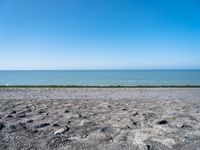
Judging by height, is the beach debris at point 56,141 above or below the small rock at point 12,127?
below

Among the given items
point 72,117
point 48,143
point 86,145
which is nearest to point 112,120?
point 72,117

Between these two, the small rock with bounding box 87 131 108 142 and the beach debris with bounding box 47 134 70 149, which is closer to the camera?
the beach debris with bounding box 47 134 70 149

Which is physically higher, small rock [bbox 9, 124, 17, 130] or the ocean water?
small rock [bbox 9, 124, 17, 130]

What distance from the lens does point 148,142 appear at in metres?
2.70

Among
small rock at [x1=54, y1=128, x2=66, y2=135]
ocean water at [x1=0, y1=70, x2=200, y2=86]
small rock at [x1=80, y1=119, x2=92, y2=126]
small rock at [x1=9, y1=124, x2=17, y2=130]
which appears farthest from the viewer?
ocean water at [x1=0, y1=70, x2=200, y2=86]

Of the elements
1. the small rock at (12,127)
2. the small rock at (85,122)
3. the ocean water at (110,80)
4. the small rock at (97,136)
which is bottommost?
the ocean water at (110,80)

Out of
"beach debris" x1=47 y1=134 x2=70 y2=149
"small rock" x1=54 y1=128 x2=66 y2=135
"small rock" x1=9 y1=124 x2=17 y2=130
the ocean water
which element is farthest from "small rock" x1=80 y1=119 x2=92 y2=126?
the ocean water

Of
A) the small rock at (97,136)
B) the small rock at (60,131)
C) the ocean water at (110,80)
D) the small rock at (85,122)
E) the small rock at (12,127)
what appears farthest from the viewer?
the ocean water at (110,80)

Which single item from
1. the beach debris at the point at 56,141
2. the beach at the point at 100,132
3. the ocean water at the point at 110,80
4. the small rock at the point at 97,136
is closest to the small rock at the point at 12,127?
the beach at the point at 100,132

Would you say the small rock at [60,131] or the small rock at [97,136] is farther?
the small rock at [60,131]

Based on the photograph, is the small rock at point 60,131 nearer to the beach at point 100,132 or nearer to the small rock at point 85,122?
the beach at point 100,132

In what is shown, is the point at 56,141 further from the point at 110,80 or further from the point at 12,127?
the point at 110,80

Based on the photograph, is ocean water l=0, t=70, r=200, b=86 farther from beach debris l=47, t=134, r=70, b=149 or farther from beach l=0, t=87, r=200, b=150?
beach debris l=47, t=134, r=70, b=149

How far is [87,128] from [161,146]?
1533mm
